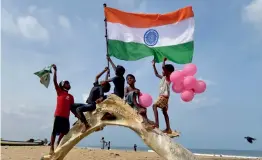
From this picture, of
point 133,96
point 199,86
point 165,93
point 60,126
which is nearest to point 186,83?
point 199,86

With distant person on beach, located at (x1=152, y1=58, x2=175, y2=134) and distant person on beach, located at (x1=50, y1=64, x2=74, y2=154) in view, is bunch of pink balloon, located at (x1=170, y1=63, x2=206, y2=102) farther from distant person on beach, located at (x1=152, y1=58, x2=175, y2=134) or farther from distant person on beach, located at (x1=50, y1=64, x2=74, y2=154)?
distant person on beach, located at (x1=50, y1=64, x2=74, y2=154)

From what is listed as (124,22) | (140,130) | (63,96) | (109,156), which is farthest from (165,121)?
(109,156)

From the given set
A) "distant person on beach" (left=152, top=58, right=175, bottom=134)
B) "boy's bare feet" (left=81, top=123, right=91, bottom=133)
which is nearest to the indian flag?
"distant person on beach" (left=152, top=58, right=175, bottom=134)

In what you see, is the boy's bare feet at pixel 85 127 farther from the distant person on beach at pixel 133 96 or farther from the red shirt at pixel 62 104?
the distant person on beach at pixel 133 96

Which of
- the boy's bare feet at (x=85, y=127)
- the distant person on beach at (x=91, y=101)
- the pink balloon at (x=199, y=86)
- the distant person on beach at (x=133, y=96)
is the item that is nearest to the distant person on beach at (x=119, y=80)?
the distant person on beach at (x=133, y=96)

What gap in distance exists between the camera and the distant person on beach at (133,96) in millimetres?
9172

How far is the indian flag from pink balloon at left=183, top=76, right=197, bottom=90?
1.89m

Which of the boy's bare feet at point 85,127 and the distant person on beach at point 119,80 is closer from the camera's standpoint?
the distant person on beach at point 119,80

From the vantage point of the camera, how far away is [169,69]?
9.92 m

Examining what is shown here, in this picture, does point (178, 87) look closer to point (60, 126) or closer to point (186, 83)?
point (186, 83)

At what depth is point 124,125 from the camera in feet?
30.6

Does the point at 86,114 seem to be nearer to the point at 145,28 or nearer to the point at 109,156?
the point at 145,28

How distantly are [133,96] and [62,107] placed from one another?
6.35 ft

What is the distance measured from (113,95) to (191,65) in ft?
6.98
